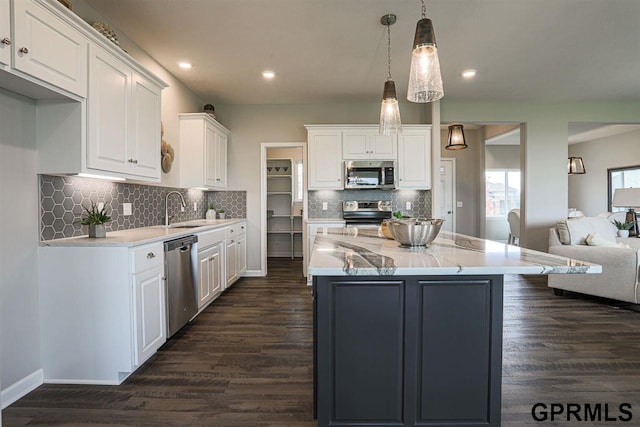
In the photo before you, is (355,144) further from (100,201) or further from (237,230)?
(100,201)

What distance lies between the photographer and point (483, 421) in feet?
5.19

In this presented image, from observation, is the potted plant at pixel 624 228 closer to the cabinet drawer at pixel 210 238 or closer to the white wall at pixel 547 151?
the white wall at pixel 547 151

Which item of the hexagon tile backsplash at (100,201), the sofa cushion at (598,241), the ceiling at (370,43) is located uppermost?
the ceiling at (370,43)

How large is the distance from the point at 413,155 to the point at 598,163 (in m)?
6.29

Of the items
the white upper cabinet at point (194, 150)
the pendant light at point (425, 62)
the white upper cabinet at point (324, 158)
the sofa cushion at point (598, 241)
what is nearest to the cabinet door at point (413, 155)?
the white upper cabinet at point (324, 158)

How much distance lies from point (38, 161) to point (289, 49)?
2348mm

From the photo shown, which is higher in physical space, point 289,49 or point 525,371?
point 289,49

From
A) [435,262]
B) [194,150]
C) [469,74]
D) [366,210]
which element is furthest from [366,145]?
[435,262]

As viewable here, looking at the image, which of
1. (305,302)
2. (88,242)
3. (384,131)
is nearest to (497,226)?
(305,302)

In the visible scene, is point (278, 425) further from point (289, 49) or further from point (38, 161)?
point (289, 49)

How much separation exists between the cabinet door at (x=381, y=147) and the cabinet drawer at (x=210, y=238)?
7.68 ft

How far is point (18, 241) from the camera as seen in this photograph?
2014mm

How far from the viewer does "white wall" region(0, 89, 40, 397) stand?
193 centimetres

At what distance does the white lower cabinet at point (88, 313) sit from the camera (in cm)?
216
